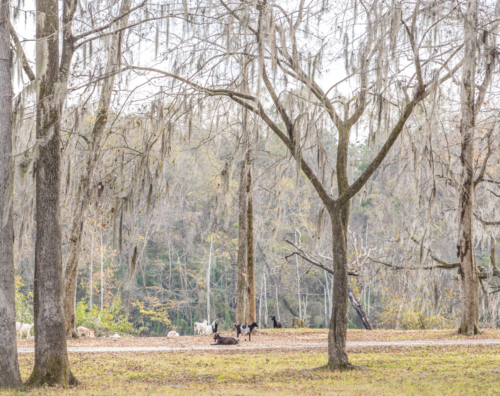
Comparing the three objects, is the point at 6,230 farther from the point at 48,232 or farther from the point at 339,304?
the point at 339,304

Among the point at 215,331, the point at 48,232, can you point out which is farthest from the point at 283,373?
the point at 215,331

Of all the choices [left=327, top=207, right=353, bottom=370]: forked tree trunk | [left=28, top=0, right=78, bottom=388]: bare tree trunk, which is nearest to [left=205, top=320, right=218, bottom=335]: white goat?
[left=327, top=207, right=353, bottom=370]: forked tree trunk

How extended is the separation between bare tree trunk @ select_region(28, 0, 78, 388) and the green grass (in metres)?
0.39

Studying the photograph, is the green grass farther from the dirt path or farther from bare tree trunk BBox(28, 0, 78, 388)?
Result: the dirt path

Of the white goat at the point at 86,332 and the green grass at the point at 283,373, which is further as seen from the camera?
the white goat at the point at 86,332

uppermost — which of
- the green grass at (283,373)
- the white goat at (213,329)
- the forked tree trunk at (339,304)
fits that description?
the forked tree trunk at (339,304)

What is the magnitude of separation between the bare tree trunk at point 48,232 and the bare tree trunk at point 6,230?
0.29 m

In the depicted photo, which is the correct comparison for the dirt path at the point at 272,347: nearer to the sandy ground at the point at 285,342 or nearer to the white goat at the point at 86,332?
the sandy ground at the point at 285,342

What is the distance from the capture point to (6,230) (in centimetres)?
581

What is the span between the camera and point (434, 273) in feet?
45.9

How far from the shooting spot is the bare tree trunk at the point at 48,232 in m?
5.94

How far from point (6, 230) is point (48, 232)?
46 centimetres

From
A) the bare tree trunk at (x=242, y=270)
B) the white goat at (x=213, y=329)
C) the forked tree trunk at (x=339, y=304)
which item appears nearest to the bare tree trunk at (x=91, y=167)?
the forked tree trunk at (x=339, y=304)

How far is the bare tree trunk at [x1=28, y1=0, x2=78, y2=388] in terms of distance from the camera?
5.94m
